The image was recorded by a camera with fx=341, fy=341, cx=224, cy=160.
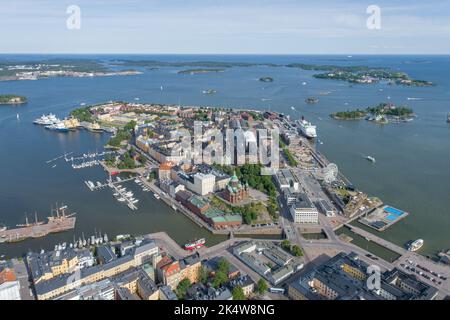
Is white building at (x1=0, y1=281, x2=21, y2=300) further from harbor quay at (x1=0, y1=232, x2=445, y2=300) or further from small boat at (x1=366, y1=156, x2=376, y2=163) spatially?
small boat at (x1=366, y1=156, x2=376, y2=163)

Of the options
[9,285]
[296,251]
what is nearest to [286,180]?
[296,251]

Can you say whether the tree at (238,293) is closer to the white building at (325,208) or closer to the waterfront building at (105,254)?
the waterfront building at (105,254)

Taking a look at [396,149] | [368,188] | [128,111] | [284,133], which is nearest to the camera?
[368,188]

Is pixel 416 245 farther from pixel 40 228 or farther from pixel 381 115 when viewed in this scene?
pixel 381 115

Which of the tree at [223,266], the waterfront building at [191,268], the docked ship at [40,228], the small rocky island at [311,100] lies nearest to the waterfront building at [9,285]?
the docked ship at [40,228]
